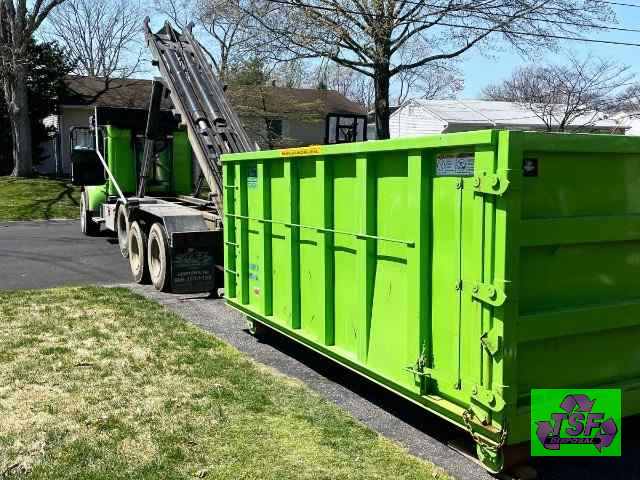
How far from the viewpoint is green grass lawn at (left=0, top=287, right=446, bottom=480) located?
4.16 meters

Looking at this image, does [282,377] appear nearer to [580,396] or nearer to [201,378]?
[201,378]

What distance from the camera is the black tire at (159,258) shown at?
9.51 meters

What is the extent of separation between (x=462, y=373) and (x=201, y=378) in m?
2.68

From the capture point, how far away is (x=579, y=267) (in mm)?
4008

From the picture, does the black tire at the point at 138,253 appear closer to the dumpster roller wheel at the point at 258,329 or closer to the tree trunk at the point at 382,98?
the dumpster roller wheel at the point at 258,329

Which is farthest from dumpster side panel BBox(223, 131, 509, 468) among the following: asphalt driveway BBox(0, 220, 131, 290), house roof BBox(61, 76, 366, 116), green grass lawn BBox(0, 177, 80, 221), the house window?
the house window

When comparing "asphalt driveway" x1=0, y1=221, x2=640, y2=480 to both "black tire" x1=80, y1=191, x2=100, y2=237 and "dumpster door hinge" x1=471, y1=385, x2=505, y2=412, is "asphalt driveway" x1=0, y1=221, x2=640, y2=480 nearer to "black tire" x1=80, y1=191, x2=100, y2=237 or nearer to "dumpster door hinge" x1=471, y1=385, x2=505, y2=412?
"dumpster door hinge" x1=471, y1=385, x2=505, y2=412

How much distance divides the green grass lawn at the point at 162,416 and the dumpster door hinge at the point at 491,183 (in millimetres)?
1718

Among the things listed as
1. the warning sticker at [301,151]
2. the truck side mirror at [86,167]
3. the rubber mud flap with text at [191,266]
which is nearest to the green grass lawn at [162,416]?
the rubber mud flap with text at [191,266]

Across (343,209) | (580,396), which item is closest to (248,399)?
(343,209)

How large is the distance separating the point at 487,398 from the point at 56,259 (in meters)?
11.1

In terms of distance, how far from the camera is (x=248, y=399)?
5344mm

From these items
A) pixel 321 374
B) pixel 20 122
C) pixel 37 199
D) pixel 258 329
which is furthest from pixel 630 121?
pixel 321 374

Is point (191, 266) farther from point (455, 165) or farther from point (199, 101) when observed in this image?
point (455, 165)
